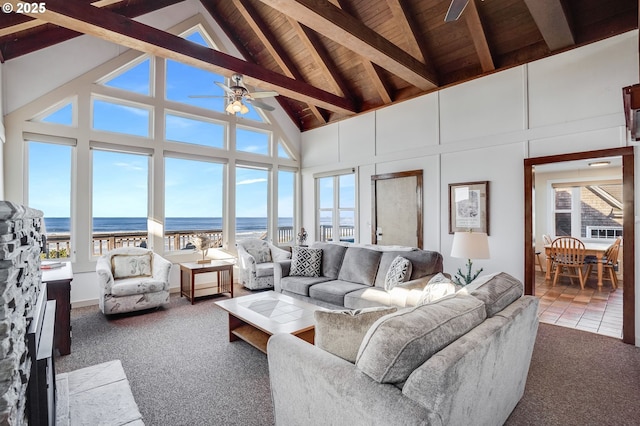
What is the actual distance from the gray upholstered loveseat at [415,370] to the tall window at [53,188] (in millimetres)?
4718

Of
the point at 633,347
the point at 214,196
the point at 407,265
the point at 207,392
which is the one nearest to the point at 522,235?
the point at 633,347

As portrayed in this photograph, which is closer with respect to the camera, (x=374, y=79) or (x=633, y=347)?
(x=633, y=347)

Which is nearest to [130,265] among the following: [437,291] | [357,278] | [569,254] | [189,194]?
[189,194]

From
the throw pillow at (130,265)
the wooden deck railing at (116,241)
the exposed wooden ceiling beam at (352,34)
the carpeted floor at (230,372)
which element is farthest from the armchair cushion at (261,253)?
the exposed wooden ceiling beam at (352,34)

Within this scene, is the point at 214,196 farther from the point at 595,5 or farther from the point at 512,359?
the point at 595,5

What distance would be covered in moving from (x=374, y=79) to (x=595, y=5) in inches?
114

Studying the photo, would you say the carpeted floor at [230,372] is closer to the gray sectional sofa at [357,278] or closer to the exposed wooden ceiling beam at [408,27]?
the gray sectional sofa at [357,278]

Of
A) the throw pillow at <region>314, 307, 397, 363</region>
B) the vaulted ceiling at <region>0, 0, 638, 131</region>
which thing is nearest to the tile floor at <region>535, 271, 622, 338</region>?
the vaulted ceiling at <region>0, 0, 638, 131</region>

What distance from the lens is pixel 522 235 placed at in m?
4.25

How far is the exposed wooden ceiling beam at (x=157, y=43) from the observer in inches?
128

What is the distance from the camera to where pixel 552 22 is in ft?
11.6

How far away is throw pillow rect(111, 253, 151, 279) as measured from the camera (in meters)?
4.61

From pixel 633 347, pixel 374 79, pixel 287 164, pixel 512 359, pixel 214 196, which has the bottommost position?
pixel 633 347

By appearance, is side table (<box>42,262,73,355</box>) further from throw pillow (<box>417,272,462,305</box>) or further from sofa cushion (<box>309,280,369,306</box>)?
throw pillow (<box>417,272,462,305</box>)
